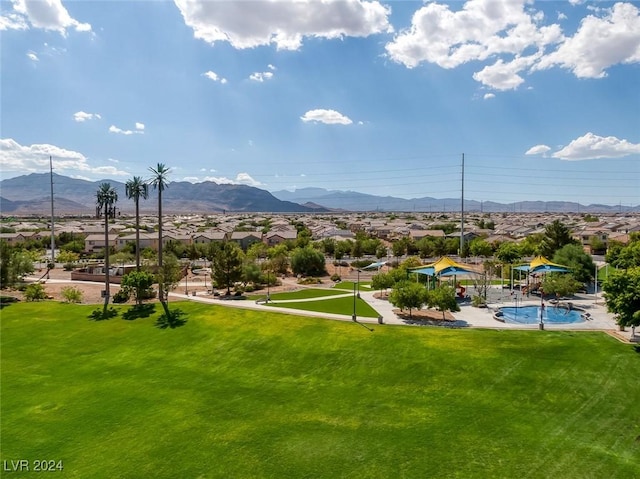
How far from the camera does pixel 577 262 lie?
182 ft

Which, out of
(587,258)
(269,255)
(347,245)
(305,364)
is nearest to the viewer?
(305,364)

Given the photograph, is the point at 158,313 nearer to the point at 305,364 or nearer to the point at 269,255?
the point at 305,364

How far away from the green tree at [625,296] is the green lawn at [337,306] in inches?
772

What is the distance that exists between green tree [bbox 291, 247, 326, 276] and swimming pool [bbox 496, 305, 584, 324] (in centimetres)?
3496

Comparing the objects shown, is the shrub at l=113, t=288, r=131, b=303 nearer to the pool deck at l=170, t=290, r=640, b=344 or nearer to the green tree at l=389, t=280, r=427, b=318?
the pool deck at l=170, t=290, r=640, b=344

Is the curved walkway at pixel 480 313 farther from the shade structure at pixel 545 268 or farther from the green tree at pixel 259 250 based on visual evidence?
the green tree at pixel 259 250

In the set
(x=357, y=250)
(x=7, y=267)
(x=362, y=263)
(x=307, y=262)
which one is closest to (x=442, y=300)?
(x=307, y=262)

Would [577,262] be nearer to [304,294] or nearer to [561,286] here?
[561,286]

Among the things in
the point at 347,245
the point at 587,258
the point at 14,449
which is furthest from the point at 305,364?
the point at 347,245

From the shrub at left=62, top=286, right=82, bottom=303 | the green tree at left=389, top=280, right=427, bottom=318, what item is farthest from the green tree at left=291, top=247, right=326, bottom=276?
the shrub at left=62, top=286, right=82, bottom=303

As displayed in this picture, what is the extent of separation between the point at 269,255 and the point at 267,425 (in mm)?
56846

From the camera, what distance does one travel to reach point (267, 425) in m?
25.0

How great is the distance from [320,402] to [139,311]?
28.2m

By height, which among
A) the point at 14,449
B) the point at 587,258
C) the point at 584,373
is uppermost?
the point at 587,258
